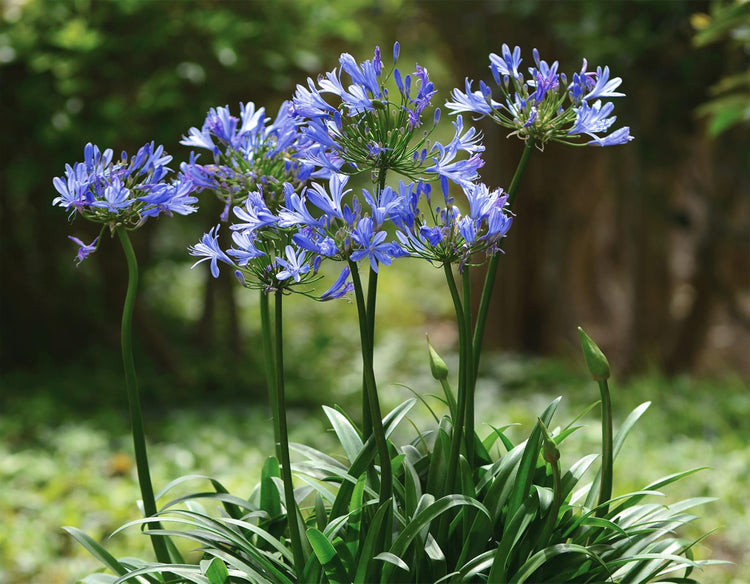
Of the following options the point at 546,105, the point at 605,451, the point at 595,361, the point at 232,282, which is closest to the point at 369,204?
the point at 546,105

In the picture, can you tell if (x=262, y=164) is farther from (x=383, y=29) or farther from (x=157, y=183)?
(x=383, y=29)

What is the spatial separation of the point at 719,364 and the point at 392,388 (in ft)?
10.8

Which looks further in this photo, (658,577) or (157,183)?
(658,577)

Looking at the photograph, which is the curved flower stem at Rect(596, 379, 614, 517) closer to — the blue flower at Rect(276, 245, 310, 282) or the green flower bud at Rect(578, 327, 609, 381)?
the green flower bud at Rect(578, 327, 609, 381)

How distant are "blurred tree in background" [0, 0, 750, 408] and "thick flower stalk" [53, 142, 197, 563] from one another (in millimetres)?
2819

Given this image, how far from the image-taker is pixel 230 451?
4.23m

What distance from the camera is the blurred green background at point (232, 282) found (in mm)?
3879

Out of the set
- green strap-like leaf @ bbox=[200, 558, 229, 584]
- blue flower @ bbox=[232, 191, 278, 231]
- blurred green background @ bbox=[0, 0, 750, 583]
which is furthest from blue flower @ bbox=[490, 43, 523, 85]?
blurred green background @ bbox=[0, 0, 750, 583]

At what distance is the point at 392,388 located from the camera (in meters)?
6.05

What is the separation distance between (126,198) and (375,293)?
19.9 inches

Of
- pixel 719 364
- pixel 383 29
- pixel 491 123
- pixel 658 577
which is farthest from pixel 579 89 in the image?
pixel 719 364

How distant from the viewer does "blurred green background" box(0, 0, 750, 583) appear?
388 centimetres

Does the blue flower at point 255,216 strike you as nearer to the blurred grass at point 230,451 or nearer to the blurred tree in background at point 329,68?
the blurred grass at point 230,451

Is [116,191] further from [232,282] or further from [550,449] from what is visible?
[232,282]
